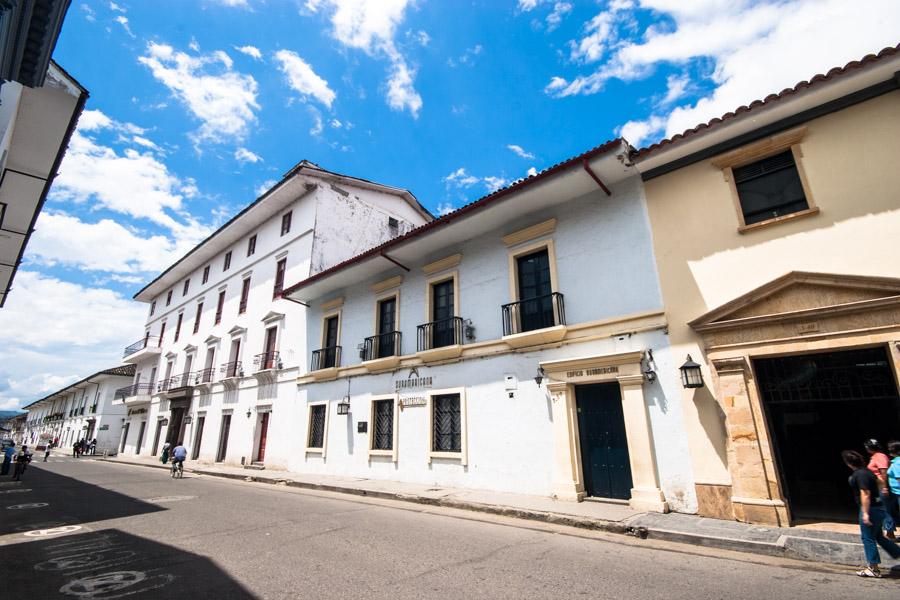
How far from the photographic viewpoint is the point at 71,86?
4695 mm

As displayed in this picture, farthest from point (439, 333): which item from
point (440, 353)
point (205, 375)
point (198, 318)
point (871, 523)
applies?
point (198, 318)

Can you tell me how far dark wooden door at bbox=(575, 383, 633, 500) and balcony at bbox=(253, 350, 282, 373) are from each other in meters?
13.9

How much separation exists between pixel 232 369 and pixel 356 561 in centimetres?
1876

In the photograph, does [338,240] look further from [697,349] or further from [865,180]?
[865,180]

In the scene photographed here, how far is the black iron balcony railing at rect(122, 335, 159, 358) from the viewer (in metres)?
31.2

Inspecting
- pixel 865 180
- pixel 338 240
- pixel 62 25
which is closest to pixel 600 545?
pixel 865 180

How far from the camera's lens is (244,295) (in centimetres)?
2245

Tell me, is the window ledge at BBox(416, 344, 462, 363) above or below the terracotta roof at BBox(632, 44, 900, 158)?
below

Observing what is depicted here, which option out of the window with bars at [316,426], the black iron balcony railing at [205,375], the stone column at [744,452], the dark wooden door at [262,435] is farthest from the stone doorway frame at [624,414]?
the black iron balcony railing at [205,375]

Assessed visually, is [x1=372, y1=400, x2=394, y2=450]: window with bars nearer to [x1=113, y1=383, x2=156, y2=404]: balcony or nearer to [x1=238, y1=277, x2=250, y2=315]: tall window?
[x1=238, y1=277, x2=250, y2=315]: tall window

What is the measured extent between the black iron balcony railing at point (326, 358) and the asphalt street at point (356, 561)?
23.9 feet

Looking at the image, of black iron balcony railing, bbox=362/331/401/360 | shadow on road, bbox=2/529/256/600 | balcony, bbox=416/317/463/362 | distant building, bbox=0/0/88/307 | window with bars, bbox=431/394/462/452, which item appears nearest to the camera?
distant building, bbox=0/0/88/307

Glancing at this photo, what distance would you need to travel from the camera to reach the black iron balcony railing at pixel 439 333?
11.9 meters

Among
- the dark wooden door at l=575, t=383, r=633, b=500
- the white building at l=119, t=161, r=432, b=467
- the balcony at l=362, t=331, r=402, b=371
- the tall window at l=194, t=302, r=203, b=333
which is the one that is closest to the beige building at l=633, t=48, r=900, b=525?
the dark wooden door at l=575, t=383, r=633, b=500
